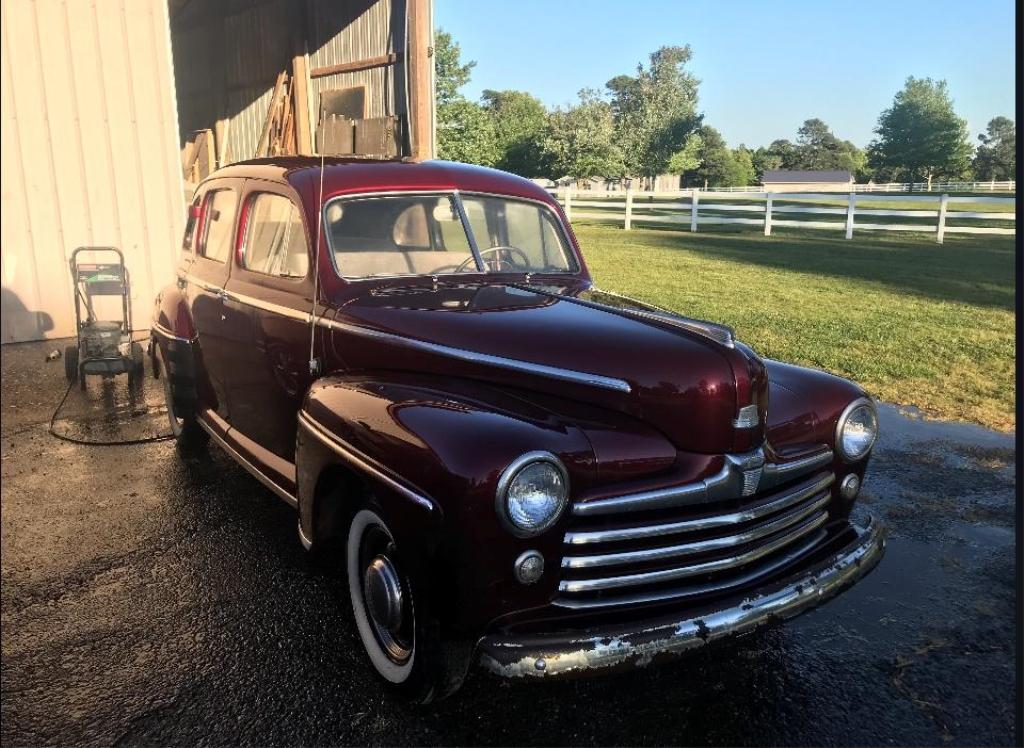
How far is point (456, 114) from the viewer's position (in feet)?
86.1

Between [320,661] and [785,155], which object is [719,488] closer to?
[320,661]

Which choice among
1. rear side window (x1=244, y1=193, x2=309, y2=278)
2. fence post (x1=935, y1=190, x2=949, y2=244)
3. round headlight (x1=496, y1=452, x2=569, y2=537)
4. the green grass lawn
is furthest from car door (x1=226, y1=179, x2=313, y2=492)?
fence post (x1=935, y1=190, x2=949, y2=244)

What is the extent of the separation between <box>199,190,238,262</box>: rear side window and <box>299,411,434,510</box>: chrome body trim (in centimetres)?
161

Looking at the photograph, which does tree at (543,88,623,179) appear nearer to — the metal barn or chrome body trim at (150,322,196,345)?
the metal barn

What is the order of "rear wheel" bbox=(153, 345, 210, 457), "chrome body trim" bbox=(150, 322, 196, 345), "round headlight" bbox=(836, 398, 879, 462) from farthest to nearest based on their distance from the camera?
1. "rear wheel" bbox=(153, 345, 210, 457)
2. "chrome body trim" bbox=(150, 322, 196, 345)
3. "round headlight" bbox=(836, 398, 879, 462)

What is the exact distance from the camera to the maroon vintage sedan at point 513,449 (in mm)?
2188

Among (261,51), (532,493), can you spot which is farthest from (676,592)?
(261,51)

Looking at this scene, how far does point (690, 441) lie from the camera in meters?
2.48

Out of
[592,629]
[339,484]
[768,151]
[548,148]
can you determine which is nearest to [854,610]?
[592,629]

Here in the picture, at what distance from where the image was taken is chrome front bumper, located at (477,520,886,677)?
210 cm

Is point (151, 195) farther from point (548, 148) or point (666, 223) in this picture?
point (548, 148)

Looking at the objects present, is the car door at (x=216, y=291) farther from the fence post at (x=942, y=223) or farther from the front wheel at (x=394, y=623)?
the fence post at (x=942, y=223)

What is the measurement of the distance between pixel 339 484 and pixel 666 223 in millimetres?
24652

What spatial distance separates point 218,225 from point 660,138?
47283 mm
